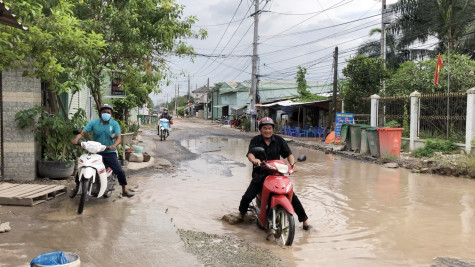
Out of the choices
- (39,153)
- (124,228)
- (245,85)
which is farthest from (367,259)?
(245,85)

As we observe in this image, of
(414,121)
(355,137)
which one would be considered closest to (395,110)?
(414,121)

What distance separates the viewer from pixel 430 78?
758 inches

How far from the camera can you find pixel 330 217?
22.5 feet

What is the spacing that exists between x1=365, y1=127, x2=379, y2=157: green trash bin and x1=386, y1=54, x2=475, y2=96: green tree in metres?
4.13

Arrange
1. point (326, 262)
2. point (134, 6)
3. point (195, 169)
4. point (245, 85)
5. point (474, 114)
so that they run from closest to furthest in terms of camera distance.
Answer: point (326, 262)
point (134, 6)
point (195, 169)
point (474, 114)
point (245, 85)

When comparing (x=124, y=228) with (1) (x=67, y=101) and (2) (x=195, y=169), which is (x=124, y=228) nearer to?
(2) (x=195, y=169)

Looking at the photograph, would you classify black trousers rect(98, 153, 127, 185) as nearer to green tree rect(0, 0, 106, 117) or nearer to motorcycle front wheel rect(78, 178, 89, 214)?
motorcycle front wheel rect(78, 178, 89, 214)

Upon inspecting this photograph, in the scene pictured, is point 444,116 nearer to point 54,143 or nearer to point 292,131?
point 54,143

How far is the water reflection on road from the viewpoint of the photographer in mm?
5062

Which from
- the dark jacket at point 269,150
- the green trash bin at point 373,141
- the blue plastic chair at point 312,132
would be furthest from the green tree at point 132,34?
the blue plastic chair at point 312,132

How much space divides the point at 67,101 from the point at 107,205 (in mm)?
6749

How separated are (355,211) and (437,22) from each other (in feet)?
78.9

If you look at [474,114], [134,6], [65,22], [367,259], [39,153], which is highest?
[134,6]

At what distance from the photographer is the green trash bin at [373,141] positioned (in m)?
15.3
